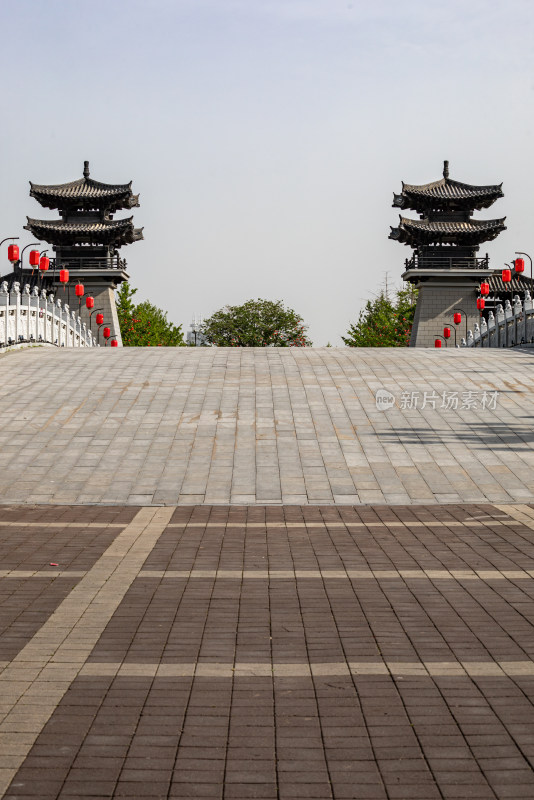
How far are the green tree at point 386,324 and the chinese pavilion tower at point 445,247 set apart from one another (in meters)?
11.1

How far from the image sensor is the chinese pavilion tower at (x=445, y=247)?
48.6 metres

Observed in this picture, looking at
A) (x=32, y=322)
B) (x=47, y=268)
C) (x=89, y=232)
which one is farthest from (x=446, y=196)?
(x=32, y=322)

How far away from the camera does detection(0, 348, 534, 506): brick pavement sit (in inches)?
478

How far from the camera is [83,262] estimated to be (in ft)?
159

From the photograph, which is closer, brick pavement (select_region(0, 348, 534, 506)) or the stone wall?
brick pavement (select_region(0, 348, 534, 506))

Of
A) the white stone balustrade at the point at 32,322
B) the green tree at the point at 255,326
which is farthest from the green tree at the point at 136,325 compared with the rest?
the white stone balustrade at the point at 32,322

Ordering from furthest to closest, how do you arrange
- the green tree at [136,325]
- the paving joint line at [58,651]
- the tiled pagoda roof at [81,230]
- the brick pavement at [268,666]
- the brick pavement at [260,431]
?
the green tree at [136,325]
the tiled pagoda roof at [81,230]
the brick pavement at [260,431]
the paving joint line at [58,651]
the brick pavement at [268,666]

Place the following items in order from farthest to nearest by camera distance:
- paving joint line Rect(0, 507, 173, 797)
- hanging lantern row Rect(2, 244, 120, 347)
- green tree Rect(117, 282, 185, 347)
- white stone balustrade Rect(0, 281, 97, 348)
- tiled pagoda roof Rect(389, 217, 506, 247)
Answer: green tree Rect(117, 282, 185, 347) → tiled pagoda roof Rect(389, 217, 506, 247) → hanging lantern row Rect(2, 244, 120, 347) → white stone balustrade Rect(0, 281, 97, 348) → paving joint line Rect(0, 507, 173, 797)

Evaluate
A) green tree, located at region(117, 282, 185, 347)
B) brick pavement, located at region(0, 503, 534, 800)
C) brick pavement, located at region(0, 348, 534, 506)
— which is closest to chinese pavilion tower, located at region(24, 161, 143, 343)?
green tree, located at region(117, 282, 185, 347)

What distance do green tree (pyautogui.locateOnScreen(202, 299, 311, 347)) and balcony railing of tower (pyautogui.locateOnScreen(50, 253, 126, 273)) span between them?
737 inches

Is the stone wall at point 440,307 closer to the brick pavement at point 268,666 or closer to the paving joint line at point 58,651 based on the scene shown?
the brick pavement at point 268,666

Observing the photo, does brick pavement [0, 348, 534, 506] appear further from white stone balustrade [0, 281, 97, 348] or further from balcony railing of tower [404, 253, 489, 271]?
balcony railing of tower [404, 253, 489, 271]

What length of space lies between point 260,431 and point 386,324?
54.0 metres

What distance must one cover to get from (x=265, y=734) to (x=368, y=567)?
145 inches
